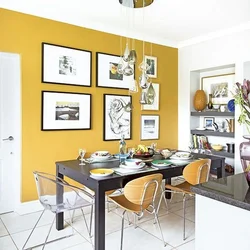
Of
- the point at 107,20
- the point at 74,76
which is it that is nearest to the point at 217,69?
the point at 107,20

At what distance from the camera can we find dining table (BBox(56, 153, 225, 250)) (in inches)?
86.4

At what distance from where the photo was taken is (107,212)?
346 centimetres

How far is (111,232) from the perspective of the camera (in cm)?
287

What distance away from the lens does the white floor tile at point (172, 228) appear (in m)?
2.72

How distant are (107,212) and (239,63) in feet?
9.95

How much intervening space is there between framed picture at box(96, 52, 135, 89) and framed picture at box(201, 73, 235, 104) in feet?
5.69

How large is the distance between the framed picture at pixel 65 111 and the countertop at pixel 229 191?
8.46ft

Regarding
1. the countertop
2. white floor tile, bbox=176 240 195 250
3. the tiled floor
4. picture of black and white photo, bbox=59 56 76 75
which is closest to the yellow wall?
picture of black and white photo, bbox=59 56 76 75

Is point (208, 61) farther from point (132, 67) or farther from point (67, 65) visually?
point (67, 65)

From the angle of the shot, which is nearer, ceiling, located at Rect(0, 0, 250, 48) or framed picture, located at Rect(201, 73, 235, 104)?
ceiling, located at Rect(0, 0, 250, 48)

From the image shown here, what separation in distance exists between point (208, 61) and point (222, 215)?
3699 mm

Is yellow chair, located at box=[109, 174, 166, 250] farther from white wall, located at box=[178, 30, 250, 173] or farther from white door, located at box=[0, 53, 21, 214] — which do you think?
white wall, located at box=[178, 30, 250, 173]

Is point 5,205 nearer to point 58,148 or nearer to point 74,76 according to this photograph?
point 58,148

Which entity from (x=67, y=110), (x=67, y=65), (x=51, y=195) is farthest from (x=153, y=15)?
(x=51, y=195)
